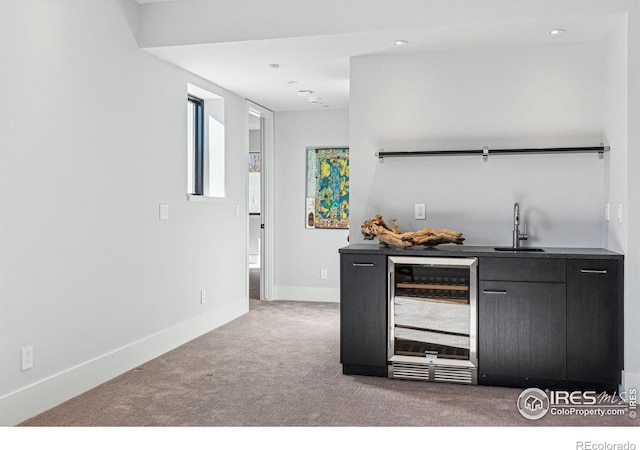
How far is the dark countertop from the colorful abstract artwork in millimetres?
2717

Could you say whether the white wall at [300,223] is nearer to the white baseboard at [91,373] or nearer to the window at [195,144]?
the window at [195,144]

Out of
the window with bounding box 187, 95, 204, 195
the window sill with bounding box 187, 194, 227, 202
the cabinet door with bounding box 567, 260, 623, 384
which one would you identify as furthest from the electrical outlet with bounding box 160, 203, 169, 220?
the cabinet door with bounding box 567, 260, 623, 384

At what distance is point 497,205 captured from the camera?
4020 mm

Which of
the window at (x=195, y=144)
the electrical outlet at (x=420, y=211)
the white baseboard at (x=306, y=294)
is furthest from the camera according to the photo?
the white baseboard at (x=306, y=294)

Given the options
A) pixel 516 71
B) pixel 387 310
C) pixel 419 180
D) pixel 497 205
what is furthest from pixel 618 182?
pixel 387 310

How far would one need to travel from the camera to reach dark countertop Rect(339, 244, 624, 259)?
339cm

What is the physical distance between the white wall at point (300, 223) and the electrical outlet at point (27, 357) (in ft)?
12.8

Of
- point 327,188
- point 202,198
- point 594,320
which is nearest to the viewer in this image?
point 594,320

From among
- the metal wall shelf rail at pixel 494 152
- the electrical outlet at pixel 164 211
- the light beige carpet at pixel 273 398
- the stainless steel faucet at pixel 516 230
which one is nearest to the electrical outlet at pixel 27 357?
the light beige carpet at pixel 273 398

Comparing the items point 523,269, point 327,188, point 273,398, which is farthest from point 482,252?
point 327,188

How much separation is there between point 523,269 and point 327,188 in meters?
3.49

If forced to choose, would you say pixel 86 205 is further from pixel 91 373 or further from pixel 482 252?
pixel 482 252

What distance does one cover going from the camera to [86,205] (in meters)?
3.46

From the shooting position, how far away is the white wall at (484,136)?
12.7 feet
